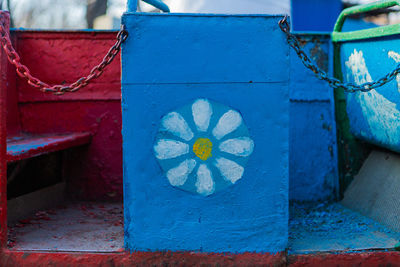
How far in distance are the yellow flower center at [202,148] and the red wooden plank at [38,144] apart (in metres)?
1.14

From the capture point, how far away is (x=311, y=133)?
362 centimetres

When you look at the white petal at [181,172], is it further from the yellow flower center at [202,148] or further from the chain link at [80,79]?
the chain link at [80,79]

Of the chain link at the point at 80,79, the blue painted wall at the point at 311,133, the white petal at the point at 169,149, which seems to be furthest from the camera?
the blue painted wall at the point at 311,133

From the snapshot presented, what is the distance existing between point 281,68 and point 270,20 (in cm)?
27

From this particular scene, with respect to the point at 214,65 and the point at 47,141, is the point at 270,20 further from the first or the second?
the point at 47,141

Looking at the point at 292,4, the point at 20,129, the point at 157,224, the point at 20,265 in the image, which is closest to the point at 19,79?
the point at 20,129

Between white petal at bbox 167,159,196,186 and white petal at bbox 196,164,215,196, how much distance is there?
0.05 metres

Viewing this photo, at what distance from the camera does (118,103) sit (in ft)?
12.0

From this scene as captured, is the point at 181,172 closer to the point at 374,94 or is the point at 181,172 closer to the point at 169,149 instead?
the point at 169,149

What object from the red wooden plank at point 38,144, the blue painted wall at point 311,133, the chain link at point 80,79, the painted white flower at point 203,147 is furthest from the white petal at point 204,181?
the blue painted wall at point 311,133

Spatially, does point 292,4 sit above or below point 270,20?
above

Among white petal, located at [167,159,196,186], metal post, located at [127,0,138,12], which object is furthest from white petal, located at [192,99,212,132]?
metal post, located at [127,0,138,12]

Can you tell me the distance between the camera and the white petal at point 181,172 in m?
2.36

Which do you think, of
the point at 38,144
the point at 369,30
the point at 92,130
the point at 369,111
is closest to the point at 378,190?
the point at 369,111
